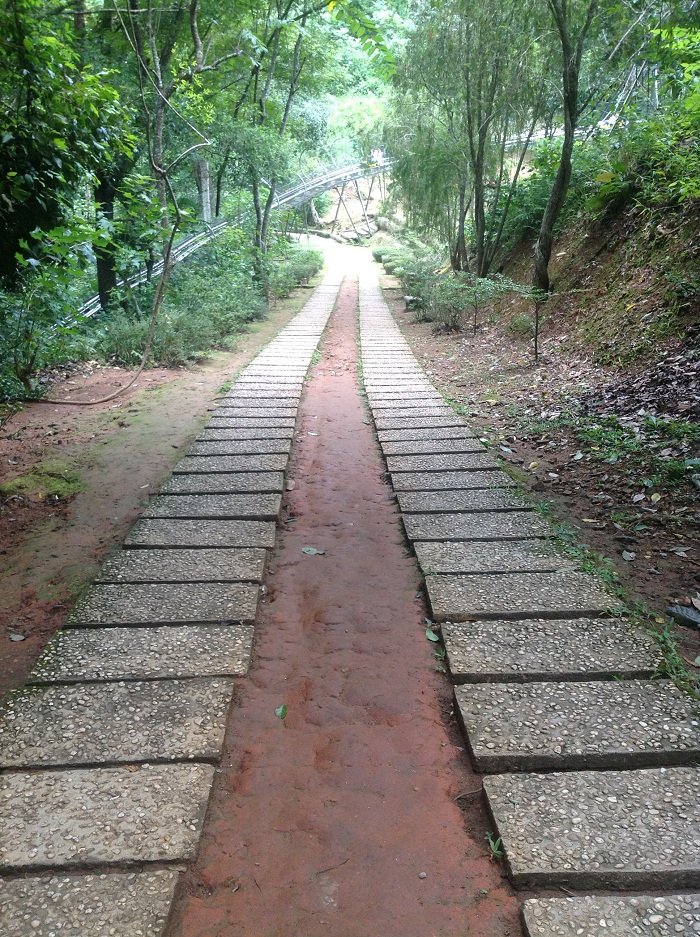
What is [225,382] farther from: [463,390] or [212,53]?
[212,53]

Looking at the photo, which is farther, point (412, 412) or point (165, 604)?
point (412, 412)

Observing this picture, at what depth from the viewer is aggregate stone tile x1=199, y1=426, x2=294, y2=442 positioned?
471cm

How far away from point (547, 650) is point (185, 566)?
173 cm

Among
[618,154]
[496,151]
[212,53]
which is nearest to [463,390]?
[618,154]

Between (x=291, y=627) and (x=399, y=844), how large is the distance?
107 centimetres

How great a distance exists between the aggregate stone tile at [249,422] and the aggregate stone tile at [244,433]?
0.03 m

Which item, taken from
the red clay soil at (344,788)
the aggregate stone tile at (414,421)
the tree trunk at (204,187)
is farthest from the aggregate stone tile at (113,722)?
the tree trunk at (204,187)

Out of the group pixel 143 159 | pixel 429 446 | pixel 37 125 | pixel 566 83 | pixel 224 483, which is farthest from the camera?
pixel 143 159

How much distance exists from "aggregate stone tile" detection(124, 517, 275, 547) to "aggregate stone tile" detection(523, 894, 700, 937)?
2.06 meters

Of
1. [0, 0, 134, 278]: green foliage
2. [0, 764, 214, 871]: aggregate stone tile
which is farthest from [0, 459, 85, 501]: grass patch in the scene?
[0, 764, 214, 871]: aggregate stone tile

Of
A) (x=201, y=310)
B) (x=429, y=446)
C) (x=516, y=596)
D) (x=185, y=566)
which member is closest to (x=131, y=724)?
(x=185, y=566)

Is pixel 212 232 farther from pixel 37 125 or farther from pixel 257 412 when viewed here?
pixel 37 125

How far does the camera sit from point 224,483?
12.6 ft

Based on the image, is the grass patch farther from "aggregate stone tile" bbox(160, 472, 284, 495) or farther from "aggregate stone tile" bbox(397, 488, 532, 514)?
"aggregate stone tile" bbox(397, 488, 532, 514)
